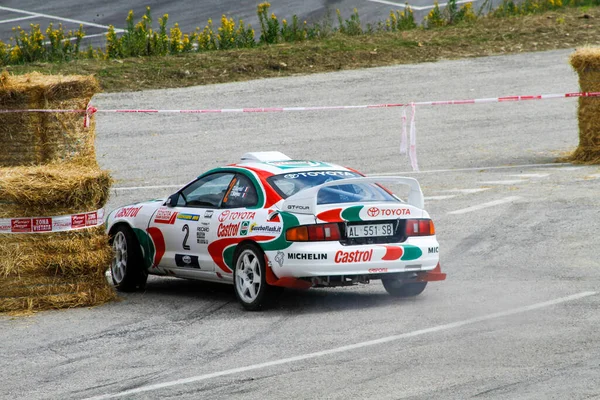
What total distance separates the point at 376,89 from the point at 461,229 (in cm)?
1176

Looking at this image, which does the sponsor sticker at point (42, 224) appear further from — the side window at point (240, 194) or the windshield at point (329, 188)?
the windshield at point (329, 188)

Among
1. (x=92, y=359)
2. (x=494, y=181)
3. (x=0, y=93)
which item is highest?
(x=0, y=93)

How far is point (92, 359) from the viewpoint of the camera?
8.88 meters

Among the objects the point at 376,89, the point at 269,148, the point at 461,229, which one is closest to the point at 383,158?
the point at 269,148

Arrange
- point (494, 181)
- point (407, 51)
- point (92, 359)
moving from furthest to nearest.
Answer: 1. point (407, 51)
2. point (494, 181)
3. point (92, 359)

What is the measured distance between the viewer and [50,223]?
1113 cm

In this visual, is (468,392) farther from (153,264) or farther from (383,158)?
(383,158)

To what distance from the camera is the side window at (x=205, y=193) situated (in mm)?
11773

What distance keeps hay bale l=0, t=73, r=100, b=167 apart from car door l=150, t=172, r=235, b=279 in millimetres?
2376

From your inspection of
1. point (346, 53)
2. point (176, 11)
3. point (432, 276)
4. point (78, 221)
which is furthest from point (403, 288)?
point (176, 11)

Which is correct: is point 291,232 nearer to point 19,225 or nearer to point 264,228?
point 264,228

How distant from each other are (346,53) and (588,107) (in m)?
9.77

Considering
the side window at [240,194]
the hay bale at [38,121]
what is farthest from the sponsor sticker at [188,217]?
the hay bale at [38,121]

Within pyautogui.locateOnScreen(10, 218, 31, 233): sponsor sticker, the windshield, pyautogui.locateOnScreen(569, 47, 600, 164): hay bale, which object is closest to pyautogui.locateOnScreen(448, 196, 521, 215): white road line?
pyautogui.locateOnScreen(569, 47, 600, 164): hay bale
